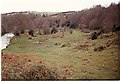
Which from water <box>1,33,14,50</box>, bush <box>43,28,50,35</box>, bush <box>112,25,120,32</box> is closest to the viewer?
water <box>1,33,14,50</box>

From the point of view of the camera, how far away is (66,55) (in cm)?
310

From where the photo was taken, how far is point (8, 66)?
9.43ft

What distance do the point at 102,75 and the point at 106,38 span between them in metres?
0.43

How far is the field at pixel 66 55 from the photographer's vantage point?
292 centimetres

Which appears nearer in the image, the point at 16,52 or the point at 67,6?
the point at 16,52

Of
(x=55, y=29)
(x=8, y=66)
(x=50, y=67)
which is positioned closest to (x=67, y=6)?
(x=55, y=29)

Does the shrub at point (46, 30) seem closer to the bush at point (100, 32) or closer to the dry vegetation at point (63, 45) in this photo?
the dry vegetation at point (63, 45)

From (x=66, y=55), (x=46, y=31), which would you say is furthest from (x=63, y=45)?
(x=46, y=31)

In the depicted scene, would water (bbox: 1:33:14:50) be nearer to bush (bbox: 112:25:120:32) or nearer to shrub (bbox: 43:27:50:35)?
shrub (bbox: 43:27:50:35)

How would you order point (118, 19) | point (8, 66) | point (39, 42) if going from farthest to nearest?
point (118, 19) < point (39, 42) < point (8, 66)

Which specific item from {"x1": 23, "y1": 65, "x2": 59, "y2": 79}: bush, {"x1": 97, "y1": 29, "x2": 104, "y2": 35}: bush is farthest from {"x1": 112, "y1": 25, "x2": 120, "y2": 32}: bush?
{"x1": 23, "y1": 65, "x2": 59, "y2": 79}: bush

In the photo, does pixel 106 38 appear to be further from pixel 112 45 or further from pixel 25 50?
pixel 25 50


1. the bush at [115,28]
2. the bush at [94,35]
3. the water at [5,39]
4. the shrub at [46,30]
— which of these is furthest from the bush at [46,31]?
the bush at [115,28]

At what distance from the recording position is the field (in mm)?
2918
